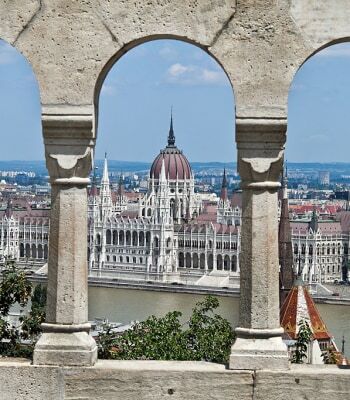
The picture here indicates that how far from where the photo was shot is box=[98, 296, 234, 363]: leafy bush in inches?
406

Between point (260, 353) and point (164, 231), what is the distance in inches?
3129

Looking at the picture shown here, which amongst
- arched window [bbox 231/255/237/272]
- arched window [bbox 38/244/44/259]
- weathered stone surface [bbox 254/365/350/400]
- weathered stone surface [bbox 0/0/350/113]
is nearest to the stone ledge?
weathered stone surface [bbox 254/365/350/400]

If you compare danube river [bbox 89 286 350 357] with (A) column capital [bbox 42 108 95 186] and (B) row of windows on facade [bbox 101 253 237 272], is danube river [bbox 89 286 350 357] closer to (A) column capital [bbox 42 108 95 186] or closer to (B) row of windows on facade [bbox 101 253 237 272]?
(B) row of windows on facade [bbox 101 253 237 272]

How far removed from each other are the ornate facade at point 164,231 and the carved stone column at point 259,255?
6959 cm

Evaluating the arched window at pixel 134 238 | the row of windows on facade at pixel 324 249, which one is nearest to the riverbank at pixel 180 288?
the row of windows on facade at pixel 324 249

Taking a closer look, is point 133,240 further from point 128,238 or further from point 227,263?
point 227,263

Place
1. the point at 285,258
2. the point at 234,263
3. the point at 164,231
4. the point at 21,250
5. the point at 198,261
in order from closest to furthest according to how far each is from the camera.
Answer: the point at 285,258, the point at 234,263, the point at 198,261, the point at 164,231, the point at 21,250

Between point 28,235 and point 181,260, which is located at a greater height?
point 28,235

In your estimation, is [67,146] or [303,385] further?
[67,146]

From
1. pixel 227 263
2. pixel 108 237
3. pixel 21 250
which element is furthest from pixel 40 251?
pixel 227 263

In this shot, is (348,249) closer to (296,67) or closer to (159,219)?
(159,219)

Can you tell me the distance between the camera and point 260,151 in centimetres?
491

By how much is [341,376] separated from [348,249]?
79.8 meters

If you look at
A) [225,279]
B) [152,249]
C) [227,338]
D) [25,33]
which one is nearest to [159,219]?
[152,249]
